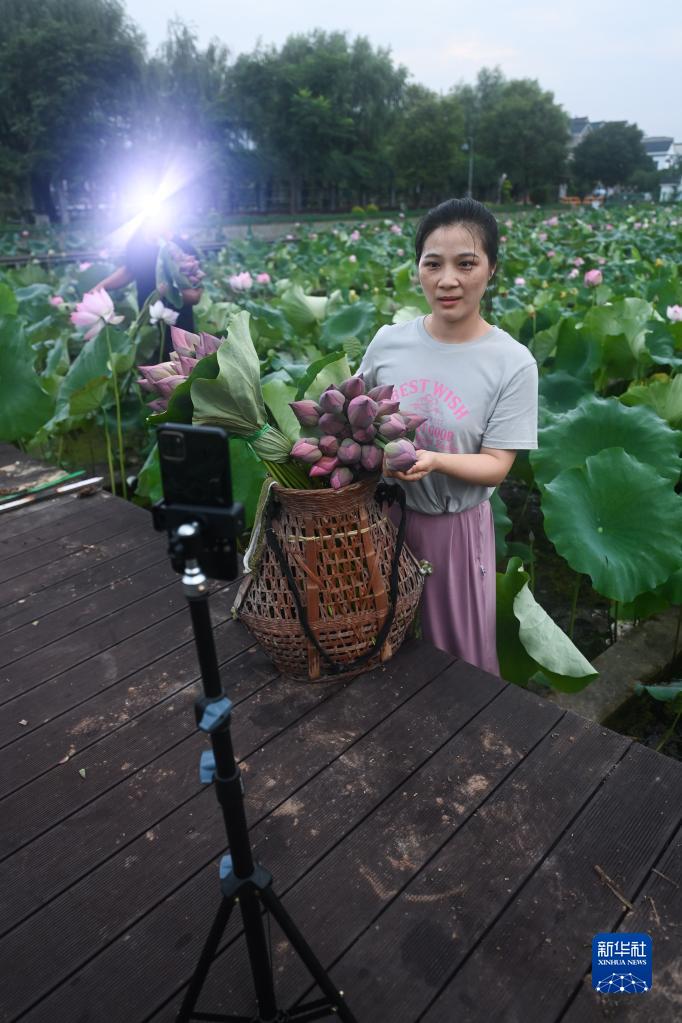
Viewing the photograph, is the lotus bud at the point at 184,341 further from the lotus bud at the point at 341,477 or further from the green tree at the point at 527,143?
the green tree at the point at 527,143

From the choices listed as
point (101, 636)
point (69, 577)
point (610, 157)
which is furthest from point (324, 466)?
point (610, 157)

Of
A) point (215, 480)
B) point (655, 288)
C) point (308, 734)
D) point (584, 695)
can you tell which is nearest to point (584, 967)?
point (308, 734)

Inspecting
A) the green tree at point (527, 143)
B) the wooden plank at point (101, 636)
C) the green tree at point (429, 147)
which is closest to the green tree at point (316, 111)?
the green tree at point (429, 147)

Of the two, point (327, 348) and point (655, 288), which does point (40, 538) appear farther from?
point (655, 288)

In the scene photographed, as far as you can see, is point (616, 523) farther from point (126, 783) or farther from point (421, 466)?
point (126, 783)

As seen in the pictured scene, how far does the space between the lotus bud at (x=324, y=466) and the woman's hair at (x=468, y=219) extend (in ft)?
1.44

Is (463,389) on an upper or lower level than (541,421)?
upper

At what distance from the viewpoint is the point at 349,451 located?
1369 millimetres

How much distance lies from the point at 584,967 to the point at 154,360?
3083 mm

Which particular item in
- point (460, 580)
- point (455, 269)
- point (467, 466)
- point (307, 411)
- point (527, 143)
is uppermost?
point (527, 143)

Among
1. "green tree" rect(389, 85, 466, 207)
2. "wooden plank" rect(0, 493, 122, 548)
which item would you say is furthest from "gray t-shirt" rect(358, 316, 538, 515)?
"green tree" rect(389, 85, 466, 207)

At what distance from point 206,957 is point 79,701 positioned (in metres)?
0.87

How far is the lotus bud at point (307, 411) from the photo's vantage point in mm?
1372

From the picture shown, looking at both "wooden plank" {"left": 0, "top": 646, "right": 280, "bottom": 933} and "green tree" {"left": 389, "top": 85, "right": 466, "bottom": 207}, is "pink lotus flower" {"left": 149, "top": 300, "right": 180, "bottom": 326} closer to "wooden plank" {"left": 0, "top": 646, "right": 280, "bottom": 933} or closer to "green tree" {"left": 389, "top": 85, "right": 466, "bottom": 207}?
"wooden plank" {"left": 0, "top": 646, "right": 280, "bottom": 933}
